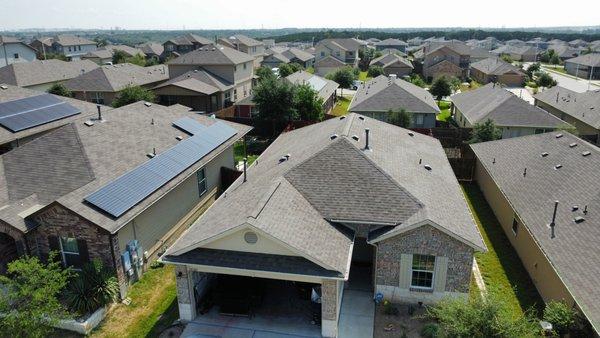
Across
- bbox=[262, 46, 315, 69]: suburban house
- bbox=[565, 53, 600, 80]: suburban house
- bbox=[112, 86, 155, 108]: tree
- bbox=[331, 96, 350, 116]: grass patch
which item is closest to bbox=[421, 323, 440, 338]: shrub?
bbox=[112, 86, 155, 108]: tree

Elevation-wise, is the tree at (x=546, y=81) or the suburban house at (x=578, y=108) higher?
the suburban house at (x=578, y=108)

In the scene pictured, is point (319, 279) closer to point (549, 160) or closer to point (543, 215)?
point (543, 215)

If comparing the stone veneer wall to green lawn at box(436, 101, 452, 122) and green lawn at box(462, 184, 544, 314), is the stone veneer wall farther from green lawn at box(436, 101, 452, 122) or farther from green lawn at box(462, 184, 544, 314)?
green lawn at box(436, 101, 452, 122)

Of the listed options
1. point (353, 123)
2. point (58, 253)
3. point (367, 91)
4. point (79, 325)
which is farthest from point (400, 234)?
point (367, 91)

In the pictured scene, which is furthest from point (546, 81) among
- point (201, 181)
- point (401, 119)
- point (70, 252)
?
point (70, 252)

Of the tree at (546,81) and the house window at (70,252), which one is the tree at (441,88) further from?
the house window at (70,252)

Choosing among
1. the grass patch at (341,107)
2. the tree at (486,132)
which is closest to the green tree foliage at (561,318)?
the tree at (486,132)

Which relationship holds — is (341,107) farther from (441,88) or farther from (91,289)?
(91,289)
